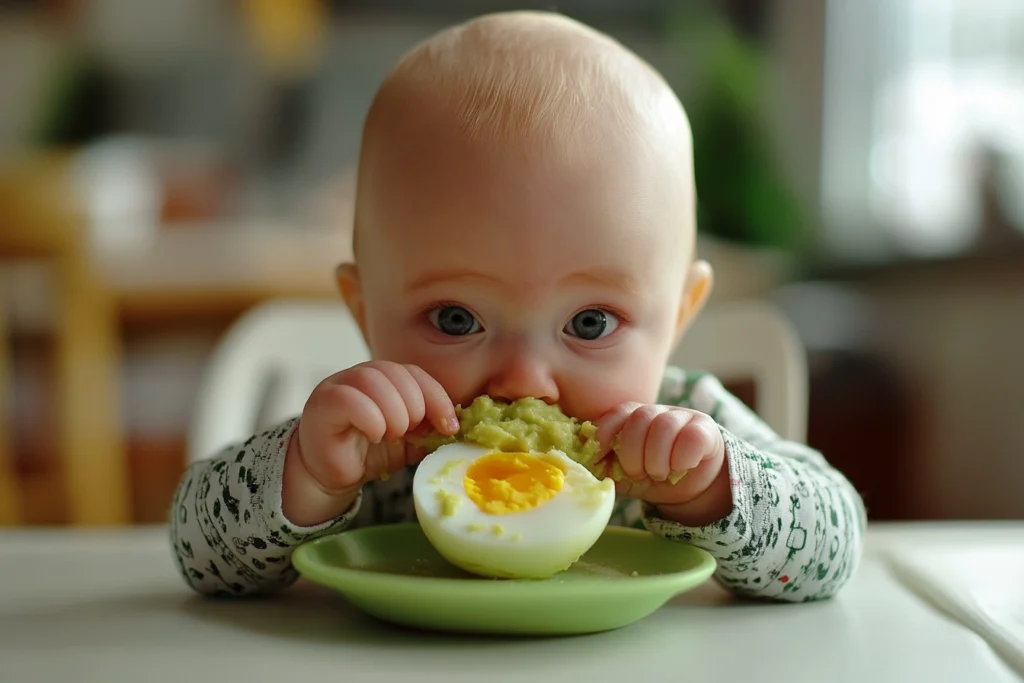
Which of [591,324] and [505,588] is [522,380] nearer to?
[591,324]

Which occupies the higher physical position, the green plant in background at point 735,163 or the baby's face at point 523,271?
the baby's face at point 523,271

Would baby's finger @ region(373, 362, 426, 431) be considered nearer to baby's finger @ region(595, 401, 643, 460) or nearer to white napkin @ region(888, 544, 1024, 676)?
baby's finger @ region(595, 401, 643, 460)

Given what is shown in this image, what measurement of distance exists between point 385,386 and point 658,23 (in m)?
3.31

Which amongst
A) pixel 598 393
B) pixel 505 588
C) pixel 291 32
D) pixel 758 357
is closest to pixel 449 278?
pixel 598 393

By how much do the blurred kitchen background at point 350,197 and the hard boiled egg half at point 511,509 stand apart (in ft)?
5.25

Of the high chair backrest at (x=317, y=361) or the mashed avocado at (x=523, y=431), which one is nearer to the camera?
the mashed avocado at (x=523, y=431)

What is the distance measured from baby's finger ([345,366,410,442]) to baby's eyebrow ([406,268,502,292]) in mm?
92

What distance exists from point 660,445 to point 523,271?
156mm

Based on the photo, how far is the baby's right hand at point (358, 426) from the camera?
706 mm

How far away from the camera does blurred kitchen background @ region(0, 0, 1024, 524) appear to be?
236 centimetres

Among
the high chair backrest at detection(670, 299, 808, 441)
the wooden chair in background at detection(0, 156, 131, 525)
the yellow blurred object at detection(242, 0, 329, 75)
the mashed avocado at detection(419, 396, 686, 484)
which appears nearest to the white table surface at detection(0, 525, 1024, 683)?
the mashed avocado at detection(419, 396, 686, 484)

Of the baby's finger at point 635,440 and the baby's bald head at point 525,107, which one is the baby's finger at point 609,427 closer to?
the baby's finger at point 635,440

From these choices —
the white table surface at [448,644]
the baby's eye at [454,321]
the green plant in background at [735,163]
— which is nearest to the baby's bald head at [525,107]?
the baby's eye at [454,321]

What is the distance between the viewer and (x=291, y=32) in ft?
13.0
